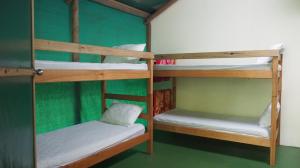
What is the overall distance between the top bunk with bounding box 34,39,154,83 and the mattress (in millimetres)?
727

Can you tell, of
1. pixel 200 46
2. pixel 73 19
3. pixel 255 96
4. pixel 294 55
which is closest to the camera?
pixel 73 19

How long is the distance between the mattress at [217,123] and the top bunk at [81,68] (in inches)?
28.6

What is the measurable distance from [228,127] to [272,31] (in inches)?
60.6

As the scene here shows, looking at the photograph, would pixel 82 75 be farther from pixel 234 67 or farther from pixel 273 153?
pixel 273 153

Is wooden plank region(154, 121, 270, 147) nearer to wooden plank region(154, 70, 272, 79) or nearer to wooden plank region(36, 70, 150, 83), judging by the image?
wooden plank region(154, 70, 272, 79)

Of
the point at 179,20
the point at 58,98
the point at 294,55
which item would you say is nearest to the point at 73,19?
the point at 58,98

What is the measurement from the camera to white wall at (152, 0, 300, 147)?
3141 millimetres

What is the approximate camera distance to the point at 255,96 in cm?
343

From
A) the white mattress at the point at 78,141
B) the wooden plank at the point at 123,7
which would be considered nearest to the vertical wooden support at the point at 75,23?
the wooden plank at the point at 123,7

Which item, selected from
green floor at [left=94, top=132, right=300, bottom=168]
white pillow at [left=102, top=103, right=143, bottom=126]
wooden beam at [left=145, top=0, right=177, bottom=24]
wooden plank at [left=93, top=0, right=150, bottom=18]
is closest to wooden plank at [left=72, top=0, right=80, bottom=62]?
wooden plank at [left=93, top=0, right=150, bottom=18]

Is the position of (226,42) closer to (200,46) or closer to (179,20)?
(200,46)

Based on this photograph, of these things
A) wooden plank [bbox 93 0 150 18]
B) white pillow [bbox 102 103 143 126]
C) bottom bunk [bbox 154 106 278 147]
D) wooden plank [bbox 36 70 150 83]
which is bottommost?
bottom bunk [bbox 154 106 278 147]

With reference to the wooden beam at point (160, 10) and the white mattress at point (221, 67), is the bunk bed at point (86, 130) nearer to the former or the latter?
the white mattress at point (221, 67)

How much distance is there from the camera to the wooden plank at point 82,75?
1.69m
